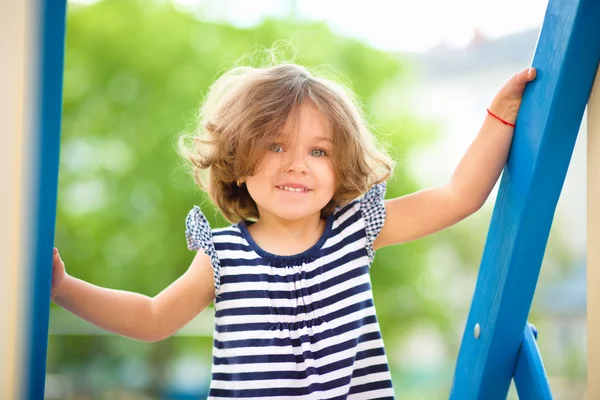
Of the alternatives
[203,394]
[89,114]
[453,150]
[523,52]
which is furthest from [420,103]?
[203,394]

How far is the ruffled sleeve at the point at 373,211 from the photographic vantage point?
0.99 m

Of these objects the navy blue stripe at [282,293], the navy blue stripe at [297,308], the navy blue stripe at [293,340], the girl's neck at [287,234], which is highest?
the girl's neck at [287,234]

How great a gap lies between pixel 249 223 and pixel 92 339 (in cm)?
311

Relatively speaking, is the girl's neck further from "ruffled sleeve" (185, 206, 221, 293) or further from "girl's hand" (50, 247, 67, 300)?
"girl's hand" (50, 247, 67, 300)

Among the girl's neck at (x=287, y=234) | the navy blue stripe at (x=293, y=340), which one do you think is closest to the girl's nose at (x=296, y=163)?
the girl's neck at (x=287, y=234)

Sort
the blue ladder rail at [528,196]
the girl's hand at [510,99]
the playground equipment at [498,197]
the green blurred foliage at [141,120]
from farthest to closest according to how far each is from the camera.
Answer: the green blurred foliage at [141,120], the girl's hand at [510,99], the blue ladder rail at [528,196], the playground equipment at [498,197]

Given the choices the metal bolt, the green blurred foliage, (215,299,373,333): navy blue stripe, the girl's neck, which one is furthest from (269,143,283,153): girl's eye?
the green blurred foliage

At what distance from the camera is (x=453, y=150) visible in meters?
3.38

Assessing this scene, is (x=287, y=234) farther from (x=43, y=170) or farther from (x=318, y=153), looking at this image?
(x=43, y=170)

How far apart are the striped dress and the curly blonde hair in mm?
56

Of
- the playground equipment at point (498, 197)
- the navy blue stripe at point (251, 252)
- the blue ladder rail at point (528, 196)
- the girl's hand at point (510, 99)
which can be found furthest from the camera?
the navy blue stripe at point (251, 252)

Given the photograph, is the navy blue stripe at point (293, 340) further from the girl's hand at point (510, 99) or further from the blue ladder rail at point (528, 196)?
the girl's hand at point (510, 99)

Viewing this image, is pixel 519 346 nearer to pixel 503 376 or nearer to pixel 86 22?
pixel 503 376

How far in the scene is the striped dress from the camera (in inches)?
36.4
